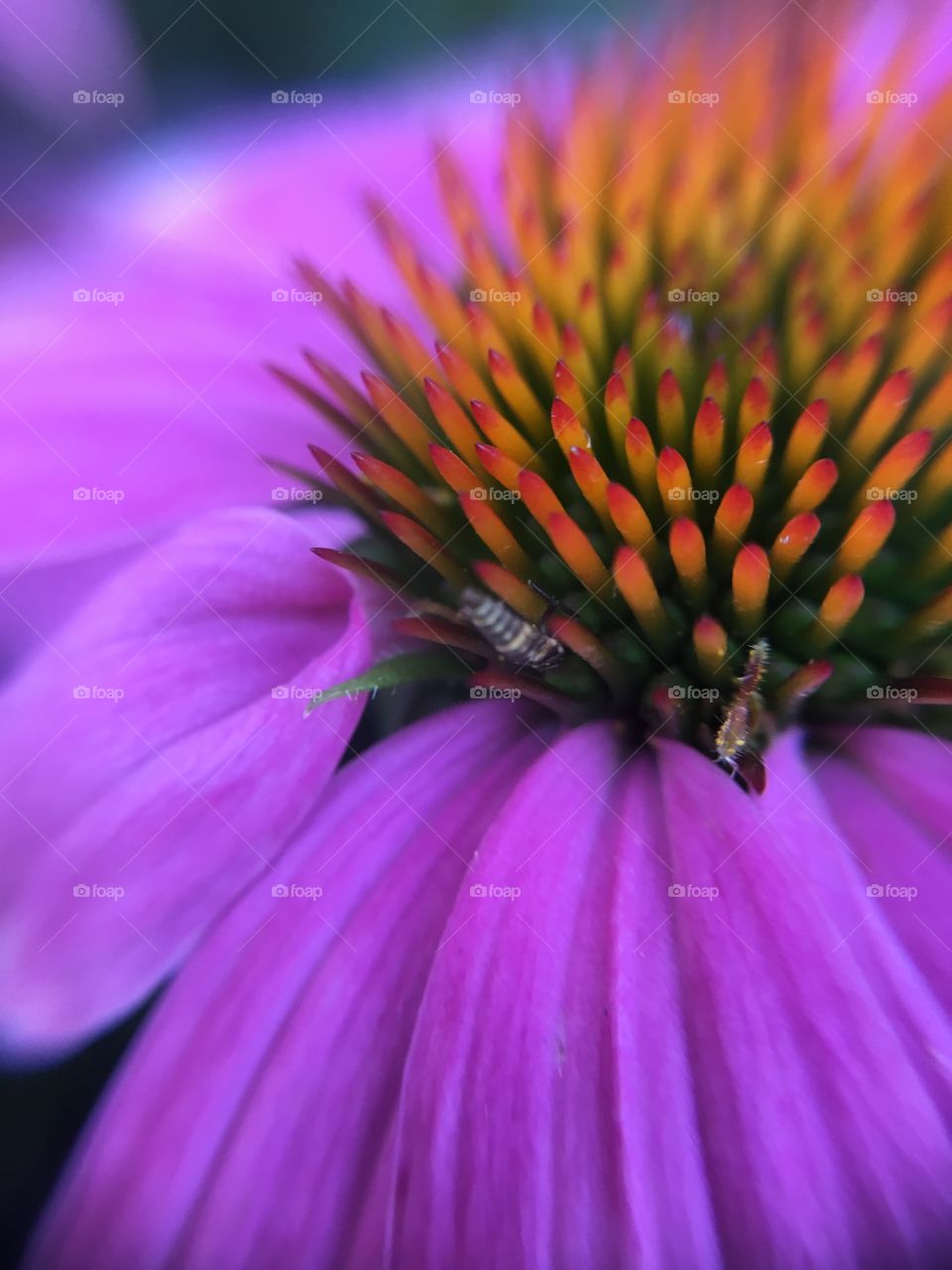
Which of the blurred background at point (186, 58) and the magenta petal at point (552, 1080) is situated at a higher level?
the blurred background at point (186, 58)

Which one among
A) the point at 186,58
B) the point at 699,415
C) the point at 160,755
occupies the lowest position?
the point at 160,755

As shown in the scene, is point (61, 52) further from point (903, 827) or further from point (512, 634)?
point (903, 827)

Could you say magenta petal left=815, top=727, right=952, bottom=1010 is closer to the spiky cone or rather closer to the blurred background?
the spiky cone

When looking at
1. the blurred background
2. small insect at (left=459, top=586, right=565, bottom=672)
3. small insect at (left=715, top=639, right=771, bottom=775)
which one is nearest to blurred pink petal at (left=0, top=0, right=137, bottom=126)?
the blurred background

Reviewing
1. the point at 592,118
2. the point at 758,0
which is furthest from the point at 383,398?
the point at 758,0

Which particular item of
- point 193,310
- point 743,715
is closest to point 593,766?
point 743,715

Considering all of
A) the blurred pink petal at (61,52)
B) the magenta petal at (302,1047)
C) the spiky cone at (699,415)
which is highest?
the blurred pink petal at (61,52)

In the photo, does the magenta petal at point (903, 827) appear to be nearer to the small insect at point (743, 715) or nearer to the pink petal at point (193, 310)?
the small insect at point (743, 715)

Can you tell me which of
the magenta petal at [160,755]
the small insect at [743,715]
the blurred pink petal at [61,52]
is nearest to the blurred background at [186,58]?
the blurred pink petal at [61,52]
